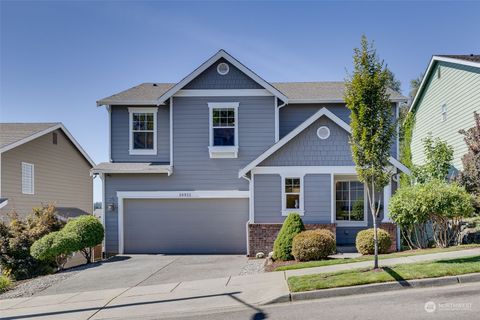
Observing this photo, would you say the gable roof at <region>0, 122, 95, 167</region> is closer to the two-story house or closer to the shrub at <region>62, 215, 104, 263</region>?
the two-story house

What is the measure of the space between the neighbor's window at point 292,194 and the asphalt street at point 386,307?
733cm

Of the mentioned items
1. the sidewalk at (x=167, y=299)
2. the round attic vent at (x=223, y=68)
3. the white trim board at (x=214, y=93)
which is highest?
the round attic vent at (x=223, y=68)

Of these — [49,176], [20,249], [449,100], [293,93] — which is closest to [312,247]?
[293,93]

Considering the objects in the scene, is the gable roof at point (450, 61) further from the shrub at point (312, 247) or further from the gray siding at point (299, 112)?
the shrub at point (312, 247)

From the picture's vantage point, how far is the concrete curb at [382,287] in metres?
8.45

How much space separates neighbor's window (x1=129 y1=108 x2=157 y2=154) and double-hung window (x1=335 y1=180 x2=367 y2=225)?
8252 millimetres

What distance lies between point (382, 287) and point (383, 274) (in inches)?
26.0

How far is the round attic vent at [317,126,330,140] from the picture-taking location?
1534 centimetres

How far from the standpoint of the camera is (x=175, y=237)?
1769 centimetres

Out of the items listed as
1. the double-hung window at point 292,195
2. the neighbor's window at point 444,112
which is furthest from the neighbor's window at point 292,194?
the neighbor's window at point 444,112

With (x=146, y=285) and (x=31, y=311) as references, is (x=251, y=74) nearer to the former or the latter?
(x=146, y=285)

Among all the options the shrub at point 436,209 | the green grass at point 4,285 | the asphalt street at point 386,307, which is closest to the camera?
the asphalt street at point 386,307

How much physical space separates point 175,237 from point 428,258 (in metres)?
10.4

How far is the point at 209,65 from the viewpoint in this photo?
1752cm
